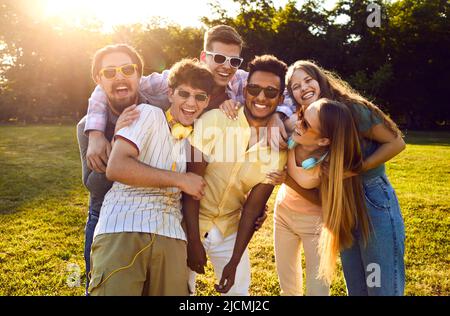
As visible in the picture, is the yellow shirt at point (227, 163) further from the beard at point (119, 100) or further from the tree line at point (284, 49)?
the tree line at point (284, 49)

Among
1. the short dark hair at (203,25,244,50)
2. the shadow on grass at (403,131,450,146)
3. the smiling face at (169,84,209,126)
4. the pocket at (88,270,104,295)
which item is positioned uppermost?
the short dark hair at (203,25,244,50)

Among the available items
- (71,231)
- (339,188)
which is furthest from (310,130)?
(71,231)

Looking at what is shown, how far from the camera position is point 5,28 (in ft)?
125

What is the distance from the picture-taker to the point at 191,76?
10.3ft

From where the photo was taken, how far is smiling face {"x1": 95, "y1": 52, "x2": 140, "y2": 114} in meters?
3.39

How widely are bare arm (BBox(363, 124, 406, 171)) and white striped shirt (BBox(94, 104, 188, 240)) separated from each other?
1.47m

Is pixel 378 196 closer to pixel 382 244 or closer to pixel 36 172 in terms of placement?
pixel 382 244

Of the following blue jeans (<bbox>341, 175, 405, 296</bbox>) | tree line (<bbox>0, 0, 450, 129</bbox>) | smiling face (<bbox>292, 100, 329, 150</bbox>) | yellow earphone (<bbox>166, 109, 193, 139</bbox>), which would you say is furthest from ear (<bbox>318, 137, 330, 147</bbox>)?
tree line (<bbox>0, 0, 450, 129</bbox>)

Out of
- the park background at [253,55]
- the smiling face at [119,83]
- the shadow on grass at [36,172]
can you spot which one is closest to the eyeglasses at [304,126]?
the smiling face at [119,83]

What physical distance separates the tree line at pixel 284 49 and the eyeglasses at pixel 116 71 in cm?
2751

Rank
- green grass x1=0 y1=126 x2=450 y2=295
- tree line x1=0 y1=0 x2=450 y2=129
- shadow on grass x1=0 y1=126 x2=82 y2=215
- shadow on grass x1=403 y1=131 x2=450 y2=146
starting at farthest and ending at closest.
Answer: tree line x1=0 y1=0 x2=450 y2=129, shadow on grass x1=403 y1=131 x2=450 y2=146, shadow on grass x1=0 y1=126 x2=82 y2=215, green grass x1=0 y1=126 x2=450 y2=295

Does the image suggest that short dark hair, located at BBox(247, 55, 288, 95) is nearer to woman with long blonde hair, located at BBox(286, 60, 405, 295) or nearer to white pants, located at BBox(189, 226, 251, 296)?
woman with long blonde hair, located at BBox(286, 60, 405, 295)

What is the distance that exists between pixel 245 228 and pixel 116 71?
1695mm

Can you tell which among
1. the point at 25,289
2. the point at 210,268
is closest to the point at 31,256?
the point at 25,289
